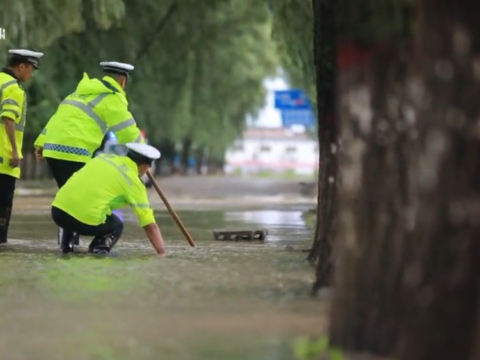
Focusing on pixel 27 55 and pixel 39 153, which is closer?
pixel 27 55

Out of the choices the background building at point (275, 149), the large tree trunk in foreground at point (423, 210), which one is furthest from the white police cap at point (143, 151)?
the background building at point (275, 149)

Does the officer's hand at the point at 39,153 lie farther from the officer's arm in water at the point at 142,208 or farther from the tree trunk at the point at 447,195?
the tree trunk at the point at 447,195

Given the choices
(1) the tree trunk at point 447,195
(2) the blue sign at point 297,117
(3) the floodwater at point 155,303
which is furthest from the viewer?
(2) the blue sign at point 297,117

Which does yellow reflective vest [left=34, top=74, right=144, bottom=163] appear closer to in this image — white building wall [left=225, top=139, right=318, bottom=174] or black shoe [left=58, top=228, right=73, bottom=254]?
black shoe [left=58, top=228, right=73, bottom=254]

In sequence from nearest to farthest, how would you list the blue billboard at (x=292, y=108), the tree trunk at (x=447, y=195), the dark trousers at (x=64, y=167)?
the tree trunk at (x=447, y=195), the dark trousers at (x=64, y=167), the blue billboard at (x=292, y=108)

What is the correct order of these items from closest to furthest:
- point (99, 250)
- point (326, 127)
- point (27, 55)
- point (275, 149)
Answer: point (326, 127)
point (99, 250)
point (27, 55)
point (275, 149)

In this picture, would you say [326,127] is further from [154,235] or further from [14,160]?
[14,160]

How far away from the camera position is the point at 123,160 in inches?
421

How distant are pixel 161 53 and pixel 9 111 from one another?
20.9 m

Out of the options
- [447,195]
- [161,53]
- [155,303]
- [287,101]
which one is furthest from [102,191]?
[287,101]

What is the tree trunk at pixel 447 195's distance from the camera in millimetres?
4852

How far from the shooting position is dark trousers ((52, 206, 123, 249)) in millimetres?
10789

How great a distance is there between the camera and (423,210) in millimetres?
4992

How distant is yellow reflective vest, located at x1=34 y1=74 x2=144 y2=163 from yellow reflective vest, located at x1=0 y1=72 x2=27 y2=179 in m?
0.56
